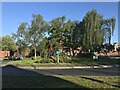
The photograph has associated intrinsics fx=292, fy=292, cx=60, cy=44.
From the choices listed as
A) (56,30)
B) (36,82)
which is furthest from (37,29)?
(36,82)

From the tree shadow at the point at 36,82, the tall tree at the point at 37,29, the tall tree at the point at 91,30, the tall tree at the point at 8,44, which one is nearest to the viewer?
the tree shadow at the point at 36,82

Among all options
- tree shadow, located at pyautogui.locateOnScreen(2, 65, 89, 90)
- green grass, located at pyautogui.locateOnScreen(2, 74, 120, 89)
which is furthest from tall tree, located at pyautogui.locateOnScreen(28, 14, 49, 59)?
green grass, located at pyautogui.locateOnScreen(2, 74, 120, 89)

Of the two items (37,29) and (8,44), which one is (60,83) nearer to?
(37,29)

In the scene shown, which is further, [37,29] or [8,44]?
[8,44]

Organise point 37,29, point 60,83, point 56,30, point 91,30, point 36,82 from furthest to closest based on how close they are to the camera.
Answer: point 91,30 < point 56,30 < point 37,29 < point 36,82 < point 60,83

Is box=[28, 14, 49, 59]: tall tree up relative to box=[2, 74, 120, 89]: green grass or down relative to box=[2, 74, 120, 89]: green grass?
up

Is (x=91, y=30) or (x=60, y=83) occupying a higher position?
(x=91, y=30)

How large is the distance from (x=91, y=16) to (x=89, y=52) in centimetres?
1008

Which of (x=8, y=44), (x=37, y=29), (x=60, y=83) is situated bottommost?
(x=60, y=83)

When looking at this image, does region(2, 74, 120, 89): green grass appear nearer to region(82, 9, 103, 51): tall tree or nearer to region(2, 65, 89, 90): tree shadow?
region(2, 65, 89, 90): tree shadow

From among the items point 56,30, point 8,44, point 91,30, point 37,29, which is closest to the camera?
point 37,29

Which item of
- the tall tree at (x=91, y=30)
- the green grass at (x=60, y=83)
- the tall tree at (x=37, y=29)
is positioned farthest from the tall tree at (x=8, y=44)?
the green grass at (x=60, y=83)

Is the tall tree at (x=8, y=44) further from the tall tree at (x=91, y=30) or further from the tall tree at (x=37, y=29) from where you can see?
the tall tree at (x=37, y=29)

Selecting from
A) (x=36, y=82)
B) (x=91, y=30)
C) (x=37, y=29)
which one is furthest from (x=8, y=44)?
(x=36, y=82)
